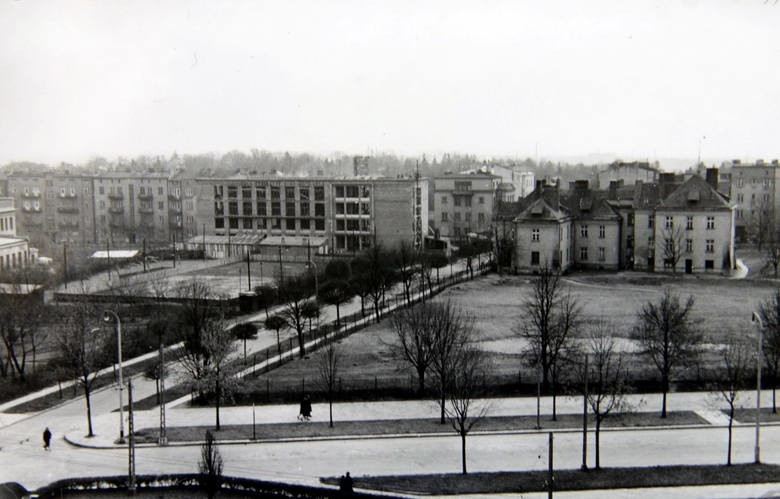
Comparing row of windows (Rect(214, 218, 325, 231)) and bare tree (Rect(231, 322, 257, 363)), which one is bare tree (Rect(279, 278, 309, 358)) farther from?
row of windows (Rect(214, 218, 325, 231))

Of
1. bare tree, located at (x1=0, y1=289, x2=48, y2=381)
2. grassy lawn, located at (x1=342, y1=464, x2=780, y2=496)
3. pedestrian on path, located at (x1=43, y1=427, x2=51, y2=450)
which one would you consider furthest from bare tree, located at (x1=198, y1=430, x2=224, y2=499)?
bare tree, located at (x1=0, y1=289, x2=48, y2=381)

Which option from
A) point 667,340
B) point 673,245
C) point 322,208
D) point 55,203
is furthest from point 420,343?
point 55,203

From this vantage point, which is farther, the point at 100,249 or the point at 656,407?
the point at 100,249

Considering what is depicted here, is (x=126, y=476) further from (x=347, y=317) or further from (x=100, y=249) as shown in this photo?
(x=100, y=249)

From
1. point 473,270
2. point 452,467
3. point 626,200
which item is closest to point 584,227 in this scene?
point 626,200

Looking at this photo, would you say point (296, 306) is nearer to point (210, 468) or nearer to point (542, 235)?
point (210, 468)

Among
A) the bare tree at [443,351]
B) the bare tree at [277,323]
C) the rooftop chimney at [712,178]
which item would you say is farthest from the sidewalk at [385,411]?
the rooftop chimney at [712,178]

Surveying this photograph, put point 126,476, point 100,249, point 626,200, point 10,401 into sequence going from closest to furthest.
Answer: point 126,476 → point 10,401 → point 626,200 → point 100,249
